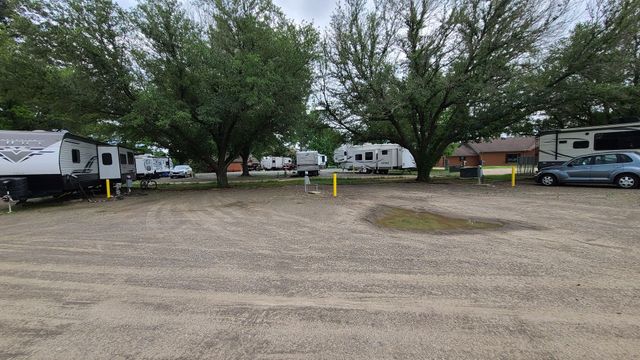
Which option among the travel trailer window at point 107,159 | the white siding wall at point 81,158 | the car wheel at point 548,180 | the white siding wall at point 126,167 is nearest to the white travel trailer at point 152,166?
the white siding wall at point 126,167

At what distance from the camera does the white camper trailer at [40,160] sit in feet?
41.6

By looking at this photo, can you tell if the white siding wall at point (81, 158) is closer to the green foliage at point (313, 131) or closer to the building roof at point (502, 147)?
the green foliage at point (313, 131)

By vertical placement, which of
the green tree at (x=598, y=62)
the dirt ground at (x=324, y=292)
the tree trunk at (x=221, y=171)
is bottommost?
the dirt ground at (x=324, y=292)

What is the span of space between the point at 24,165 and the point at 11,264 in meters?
9.79

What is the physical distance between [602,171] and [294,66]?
15449 mm

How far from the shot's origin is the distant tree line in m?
15.3

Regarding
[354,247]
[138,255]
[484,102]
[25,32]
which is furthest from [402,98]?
[25,32]

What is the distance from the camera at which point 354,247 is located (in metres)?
6.13

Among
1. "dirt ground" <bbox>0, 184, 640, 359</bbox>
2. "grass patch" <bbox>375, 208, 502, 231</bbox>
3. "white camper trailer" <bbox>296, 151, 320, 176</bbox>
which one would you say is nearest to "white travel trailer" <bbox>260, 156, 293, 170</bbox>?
"white camper trailer" <bbox>296, 151, 320, 176</bbox>

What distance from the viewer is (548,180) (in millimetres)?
16406

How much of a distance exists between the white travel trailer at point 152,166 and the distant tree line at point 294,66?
43.3 ft

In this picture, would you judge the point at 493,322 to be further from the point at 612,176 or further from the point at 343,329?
the point at 612,176

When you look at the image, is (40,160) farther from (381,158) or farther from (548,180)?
(381,158)

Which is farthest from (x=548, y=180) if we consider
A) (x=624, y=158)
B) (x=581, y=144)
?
(x=581, y=144)
